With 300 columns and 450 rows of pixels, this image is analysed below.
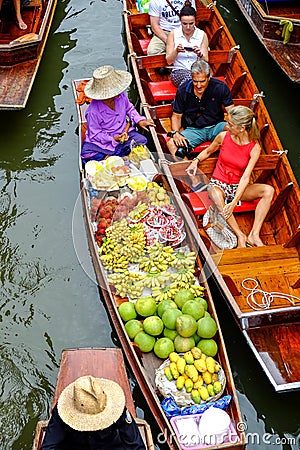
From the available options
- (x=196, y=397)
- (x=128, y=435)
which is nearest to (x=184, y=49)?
(x=196, y=397)

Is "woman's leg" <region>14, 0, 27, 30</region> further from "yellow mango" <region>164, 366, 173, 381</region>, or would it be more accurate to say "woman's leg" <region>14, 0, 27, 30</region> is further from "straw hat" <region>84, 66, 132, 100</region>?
"yellow mango" <region>164, 366, 173, 381</region>

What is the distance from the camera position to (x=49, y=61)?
938cm

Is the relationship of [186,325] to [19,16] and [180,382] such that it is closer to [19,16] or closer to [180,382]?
[180,382]

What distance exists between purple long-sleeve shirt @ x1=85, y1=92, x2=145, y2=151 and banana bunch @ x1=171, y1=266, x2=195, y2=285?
Answer: 183 centimetres

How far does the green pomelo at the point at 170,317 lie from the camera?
4.91 meters

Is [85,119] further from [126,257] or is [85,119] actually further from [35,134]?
[126,257]

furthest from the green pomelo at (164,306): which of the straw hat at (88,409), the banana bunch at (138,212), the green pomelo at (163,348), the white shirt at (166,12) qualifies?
the white shirt at (166,12)

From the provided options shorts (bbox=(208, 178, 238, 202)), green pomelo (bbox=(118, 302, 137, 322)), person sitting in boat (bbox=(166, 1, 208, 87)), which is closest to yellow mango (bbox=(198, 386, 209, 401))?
green pomelo (bbox=(118, 302, 137, 322))

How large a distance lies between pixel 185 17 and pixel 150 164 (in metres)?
1.96

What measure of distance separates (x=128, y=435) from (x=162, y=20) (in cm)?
598

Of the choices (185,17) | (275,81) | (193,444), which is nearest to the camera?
(193,444)

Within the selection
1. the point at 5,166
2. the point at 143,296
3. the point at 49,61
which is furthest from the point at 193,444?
the point at 49,61

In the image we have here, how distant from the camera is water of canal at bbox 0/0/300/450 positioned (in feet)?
16.9

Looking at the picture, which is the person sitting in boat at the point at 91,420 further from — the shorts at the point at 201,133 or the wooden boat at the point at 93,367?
the shorts at the point at 201,133
